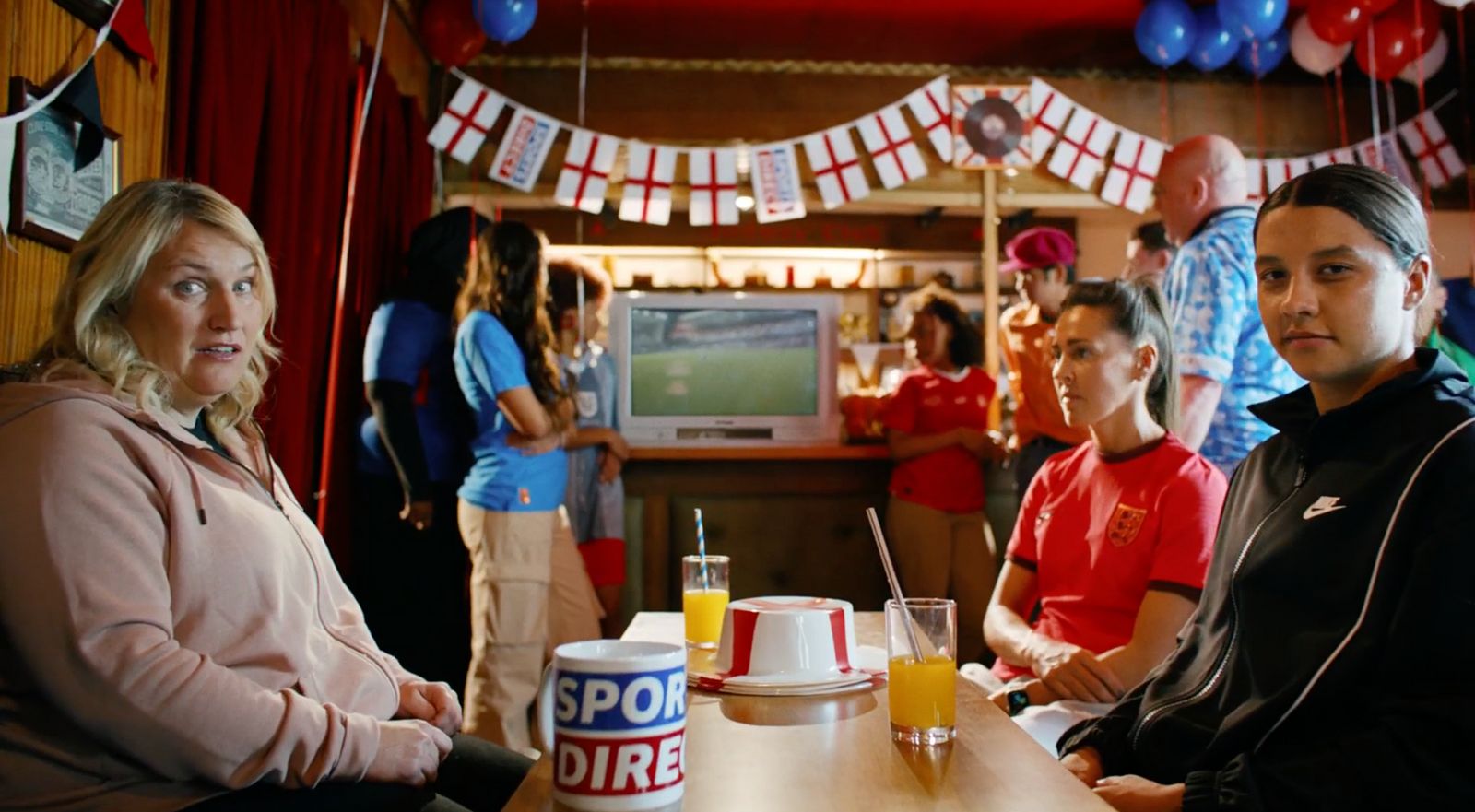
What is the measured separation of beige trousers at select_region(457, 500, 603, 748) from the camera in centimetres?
276

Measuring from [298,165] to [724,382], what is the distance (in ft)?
4.86

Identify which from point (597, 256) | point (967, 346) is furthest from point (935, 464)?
point (597, 256)

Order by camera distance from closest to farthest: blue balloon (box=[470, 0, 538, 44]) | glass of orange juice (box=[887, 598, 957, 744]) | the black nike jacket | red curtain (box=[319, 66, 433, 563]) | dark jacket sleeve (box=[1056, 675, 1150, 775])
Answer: the black nike jacket, glass of orange juice (box=[887, 598, 957, 744]), dark jacket sleeve (box=[1056, 675, 1150, 775]), red curtain (box=[319, 66, 433, 563]), blue balloon (box=[470, 0, 538, 44])

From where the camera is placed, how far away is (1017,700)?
163cm

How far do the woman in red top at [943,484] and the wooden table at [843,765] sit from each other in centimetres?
219

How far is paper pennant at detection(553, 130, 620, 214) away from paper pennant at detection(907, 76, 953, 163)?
1117 millimetres

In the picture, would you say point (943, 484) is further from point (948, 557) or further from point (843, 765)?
point (843, 765)

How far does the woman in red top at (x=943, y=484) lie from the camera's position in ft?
11.1

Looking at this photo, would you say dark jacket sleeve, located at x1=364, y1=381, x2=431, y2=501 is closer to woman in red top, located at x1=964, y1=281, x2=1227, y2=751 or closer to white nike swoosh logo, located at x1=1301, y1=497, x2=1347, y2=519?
woman in red top, located at x1=964, y1=281, x2=1227, y2=751

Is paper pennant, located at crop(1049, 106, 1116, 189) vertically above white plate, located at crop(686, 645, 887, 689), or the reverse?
paper pennant, located at crop(1049, 106, 1116, 189)

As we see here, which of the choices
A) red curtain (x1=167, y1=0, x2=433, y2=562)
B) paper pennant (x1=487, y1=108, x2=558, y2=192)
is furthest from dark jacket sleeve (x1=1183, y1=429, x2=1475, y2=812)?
paper pennant (x1=487, y1=108, x2=558, y2=192)

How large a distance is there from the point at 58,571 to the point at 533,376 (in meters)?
1.89

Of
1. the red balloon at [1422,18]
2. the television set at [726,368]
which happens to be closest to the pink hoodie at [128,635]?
the television set at [726,368]

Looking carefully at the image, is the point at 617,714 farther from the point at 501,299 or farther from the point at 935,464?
the point at 935,464
